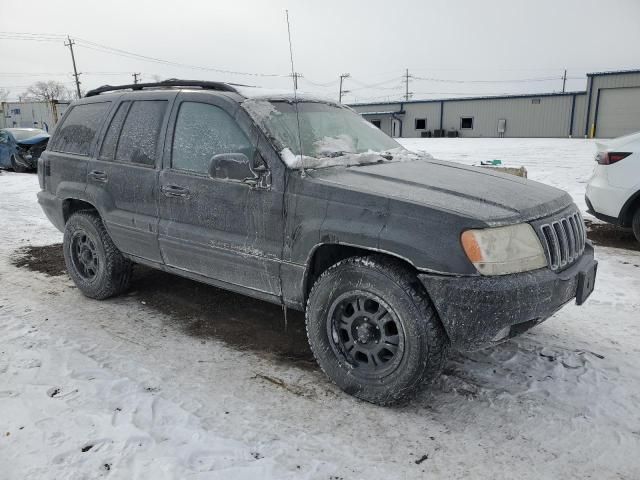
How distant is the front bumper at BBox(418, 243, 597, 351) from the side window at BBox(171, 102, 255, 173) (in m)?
1.59

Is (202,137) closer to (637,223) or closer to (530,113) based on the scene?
(637,223)

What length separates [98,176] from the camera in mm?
4359

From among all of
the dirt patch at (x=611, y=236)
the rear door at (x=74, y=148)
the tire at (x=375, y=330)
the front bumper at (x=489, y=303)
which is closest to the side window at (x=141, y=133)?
the rear door at (x=74, y=148)

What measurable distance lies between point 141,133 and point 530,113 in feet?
114

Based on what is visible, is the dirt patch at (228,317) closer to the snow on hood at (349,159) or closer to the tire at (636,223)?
the snow on hood at (349,159)

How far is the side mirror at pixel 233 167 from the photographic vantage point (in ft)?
10.4

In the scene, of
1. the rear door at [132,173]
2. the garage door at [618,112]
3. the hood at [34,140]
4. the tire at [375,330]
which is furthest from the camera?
the garage door at [618,112]

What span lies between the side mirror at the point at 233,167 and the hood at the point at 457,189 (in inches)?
15.7

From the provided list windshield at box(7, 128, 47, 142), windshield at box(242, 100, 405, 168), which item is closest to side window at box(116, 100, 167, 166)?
windshield at box(242, 100, 405, 168)

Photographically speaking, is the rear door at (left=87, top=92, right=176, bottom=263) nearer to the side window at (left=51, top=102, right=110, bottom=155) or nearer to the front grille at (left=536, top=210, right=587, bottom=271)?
the side window at (left=51, top=102, right=110, bottom=155)

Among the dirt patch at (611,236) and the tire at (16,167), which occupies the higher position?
the tire at (16,167)

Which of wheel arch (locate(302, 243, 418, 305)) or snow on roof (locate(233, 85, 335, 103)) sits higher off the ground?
snow on roof (locate(233, 85, 335, 103))

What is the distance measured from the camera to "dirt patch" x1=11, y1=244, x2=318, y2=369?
12.2 feet

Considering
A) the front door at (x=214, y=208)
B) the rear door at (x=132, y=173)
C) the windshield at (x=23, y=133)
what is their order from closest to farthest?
1. the front door at (x=214, y=208)
2. the rear door at (x=132, y=173)
3. the windshield at (x=23, y=133)
